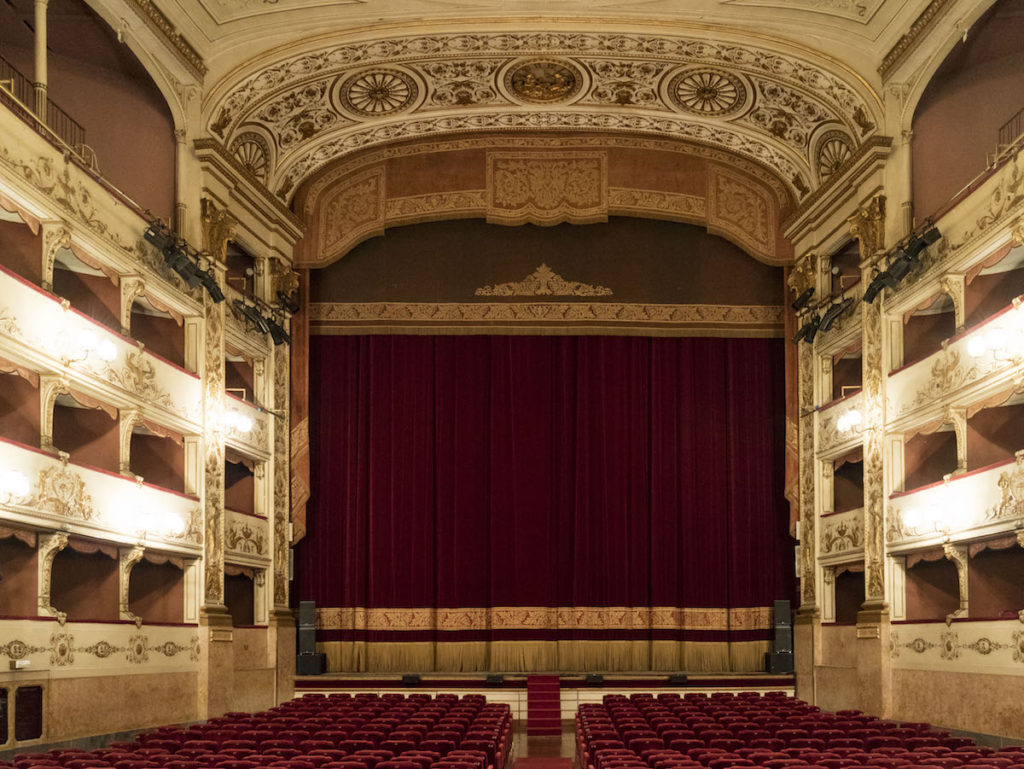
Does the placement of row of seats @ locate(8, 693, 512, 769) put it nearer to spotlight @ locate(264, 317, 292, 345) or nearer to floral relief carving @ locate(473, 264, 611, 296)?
spotlight @ locate(264, 317, 292, 345)

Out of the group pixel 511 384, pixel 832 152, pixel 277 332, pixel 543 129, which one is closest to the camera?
pixel 832 152

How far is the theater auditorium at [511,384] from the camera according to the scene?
13.8m

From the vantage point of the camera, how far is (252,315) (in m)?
19.8

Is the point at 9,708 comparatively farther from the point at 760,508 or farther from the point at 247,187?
the point at 760,508

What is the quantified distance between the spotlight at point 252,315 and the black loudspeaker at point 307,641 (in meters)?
5.30

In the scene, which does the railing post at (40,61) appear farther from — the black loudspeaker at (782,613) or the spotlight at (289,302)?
the black loudspeaker at (782,613)

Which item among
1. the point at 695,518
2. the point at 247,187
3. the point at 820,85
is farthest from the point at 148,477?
the point at 820,85

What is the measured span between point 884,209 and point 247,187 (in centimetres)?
984

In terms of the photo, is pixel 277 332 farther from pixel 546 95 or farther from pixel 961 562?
pixel 961 562

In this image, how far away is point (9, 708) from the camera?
12547 mm

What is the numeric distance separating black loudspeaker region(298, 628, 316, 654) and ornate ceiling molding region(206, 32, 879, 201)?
775 centimetres

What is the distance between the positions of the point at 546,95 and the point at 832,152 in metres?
4.93

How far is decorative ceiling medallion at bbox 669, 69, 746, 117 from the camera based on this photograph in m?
19.9

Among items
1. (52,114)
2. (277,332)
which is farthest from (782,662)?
(52,114)
